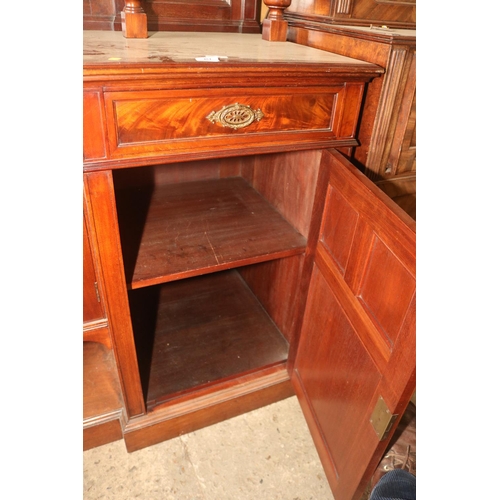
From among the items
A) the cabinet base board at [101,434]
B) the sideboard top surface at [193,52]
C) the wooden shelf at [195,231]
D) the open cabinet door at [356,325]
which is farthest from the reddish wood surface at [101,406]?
the sideboard top surface at [193,52]

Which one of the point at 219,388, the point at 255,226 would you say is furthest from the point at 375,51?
the point at 219,388

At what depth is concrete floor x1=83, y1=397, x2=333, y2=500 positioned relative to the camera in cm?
105

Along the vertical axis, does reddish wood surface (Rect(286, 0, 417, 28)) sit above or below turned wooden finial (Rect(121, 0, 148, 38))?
above

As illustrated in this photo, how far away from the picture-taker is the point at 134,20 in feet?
2.79

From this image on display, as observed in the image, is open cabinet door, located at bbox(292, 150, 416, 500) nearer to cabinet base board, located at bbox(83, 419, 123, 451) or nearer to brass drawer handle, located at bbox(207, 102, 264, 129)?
brass drawer handle, located at bbox(207, 102, 264, 129)

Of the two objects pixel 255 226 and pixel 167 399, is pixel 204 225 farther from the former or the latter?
pixel 167 399

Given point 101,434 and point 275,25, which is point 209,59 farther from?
point 101,434

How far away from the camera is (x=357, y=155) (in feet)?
3.09

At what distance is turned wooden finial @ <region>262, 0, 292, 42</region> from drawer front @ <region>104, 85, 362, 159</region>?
316mm

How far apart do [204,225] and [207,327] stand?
1.47 ft

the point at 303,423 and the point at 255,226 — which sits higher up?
the point at 255,226

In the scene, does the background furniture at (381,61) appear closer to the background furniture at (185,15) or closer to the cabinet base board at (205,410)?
the background furniture at (185,15)

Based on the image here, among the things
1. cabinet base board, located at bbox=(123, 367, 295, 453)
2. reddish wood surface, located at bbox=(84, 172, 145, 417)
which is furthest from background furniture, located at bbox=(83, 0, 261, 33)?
cabinet base board, located at bbox=(123, 367, 295, 453)

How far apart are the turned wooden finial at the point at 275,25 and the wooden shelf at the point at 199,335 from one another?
889 millimetres
